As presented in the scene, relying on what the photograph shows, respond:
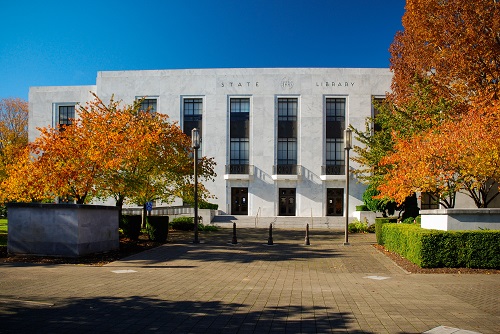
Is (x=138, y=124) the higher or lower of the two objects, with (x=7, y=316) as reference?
higher

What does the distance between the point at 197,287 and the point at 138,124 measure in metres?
14.2

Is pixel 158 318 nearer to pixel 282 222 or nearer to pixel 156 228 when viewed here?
pixel 156 228

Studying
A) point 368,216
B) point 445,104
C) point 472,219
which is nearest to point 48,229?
point 472,219

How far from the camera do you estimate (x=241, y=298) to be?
359 inches

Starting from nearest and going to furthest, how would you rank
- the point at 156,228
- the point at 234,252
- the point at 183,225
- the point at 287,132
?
the point at 234,252 → the point at 156,228 → the point at 183,225 → the point at 287,132

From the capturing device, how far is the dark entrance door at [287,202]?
138 ft

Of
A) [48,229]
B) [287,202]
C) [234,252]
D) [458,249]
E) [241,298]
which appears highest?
[287,202]

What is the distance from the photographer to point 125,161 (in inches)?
826

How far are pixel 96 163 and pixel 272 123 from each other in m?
24.4

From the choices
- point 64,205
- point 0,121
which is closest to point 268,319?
point 64,205

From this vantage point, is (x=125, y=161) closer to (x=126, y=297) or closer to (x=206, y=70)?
(x=126, y=297)

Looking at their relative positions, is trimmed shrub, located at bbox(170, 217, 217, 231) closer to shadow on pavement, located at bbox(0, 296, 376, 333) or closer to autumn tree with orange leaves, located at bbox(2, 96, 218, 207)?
autumn tree with orange leaves, located at bbox(2, 96, 218, 207)

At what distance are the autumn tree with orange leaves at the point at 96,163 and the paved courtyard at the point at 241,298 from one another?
6.01 meters

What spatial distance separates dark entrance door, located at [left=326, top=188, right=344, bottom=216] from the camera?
137ft
